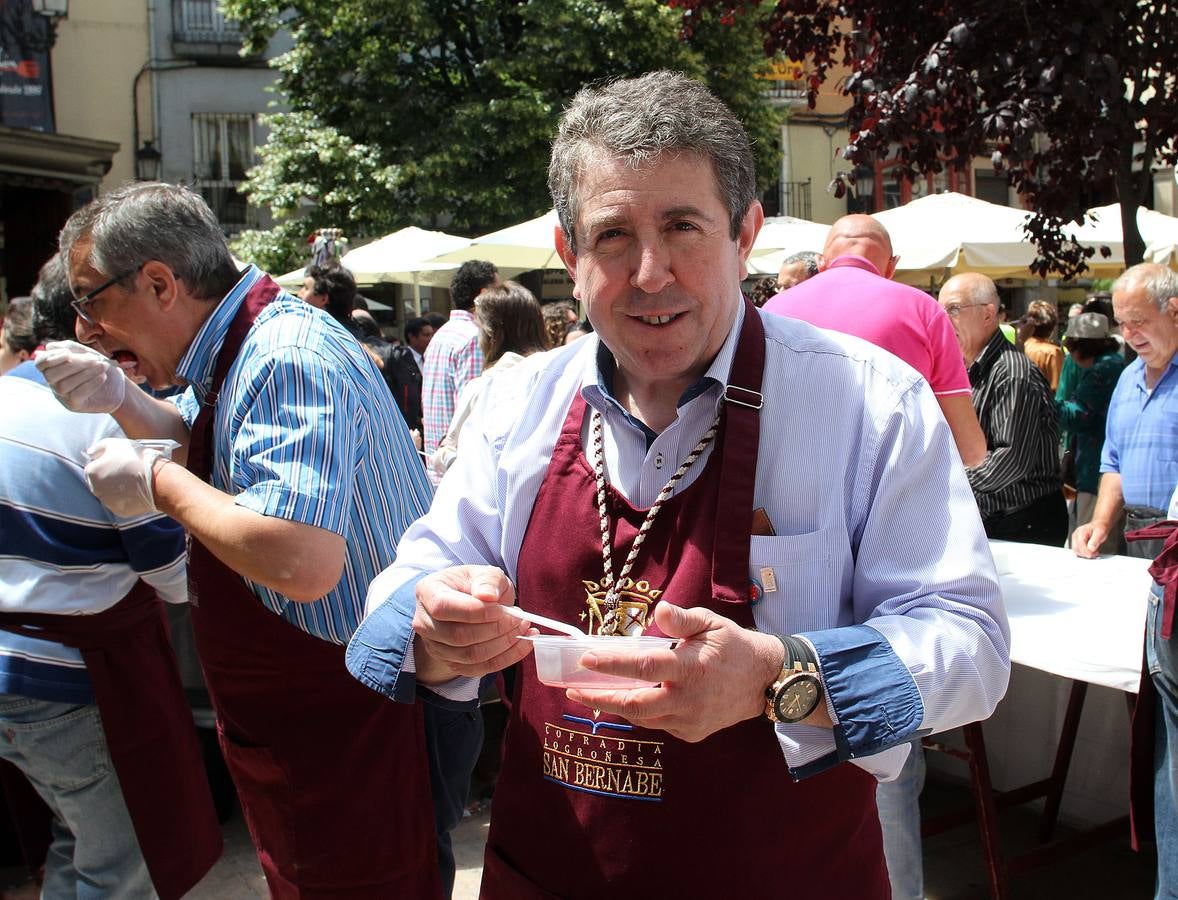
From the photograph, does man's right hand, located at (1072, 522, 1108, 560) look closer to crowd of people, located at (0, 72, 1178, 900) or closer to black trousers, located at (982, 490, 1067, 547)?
crowd of people, located at (0, 72, 1178, 900)

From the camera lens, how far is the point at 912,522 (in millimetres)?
1415

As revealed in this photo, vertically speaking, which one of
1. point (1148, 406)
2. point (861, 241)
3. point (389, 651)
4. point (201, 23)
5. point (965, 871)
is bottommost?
point (965, 871)

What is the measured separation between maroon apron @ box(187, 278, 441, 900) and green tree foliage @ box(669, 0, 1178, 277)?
4.06m

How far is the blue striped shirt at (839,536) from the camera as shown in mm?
1323

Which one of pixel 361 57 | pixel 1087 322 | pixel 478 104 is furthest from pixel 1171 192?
pixel 1087 322

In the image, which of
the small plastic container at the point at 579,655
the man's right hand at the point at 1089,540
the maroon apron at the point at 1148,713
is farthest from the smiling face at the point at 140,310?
the man's right hand at the point at 1089,540

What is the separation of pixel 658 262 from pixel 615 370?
0.27 meters

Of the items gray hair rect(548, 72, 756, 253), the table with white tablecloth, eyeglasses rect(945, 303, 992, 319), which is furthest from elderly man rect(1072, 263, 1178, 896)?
gray hair rect(548, 72, 756, 253)

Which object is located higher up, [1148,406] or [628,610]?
[628,610]

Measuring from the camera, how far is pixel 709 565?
1438 millimetres

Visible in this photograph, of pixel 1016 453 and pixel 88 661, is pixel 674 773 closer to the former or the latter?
pixel 88 661

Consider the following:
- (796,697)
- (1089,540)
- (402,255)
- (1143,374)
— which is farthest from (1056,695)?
(402,255)

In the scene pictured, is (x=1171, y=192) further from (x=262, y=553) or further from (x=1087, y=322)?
(x=262, y=553)

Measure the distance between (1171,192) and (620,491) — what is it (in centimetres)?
2643
